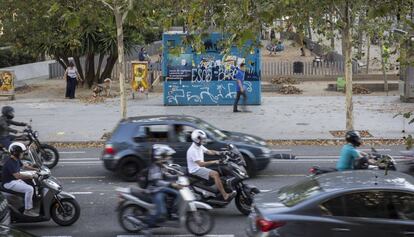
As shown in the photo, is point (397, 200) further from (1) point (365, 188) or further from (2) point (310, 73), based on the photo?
(2) point (310, 73)

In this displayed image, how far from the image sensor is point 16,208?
35.2 ft

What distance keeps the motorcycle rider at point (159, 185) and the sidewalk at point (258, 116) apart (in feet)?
35.3

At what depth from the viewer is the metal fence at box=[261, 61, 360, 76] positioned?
3606 centimetres

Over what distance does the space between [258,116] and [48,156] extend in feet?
33.5

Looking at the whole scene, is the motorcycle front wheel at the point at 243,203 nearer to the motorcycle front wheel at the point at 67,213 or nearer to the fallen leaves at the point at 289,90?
the motorcycle front wheel at the point at 67,213

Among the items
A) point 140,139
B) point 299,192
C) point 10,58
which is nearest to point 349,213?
point 299,192

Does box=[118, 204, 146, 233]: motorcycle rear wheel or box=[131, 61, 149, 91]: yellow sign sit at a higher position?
box=[131, 61, 149, 91]: yellow sign

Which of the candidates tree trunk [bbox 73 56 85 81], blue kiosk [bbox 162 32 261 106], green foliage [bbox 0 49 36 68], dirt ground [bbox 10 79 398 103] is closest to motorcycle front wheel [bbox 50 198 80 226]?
blue kiosk [bbox 162 32 261 106]

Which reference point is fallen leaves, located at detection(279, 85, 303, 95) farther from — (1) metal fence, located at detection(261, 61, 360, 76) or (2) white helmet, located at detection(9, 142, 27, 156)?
(2) white helmet, located at detection(9, 142, 27, 156)

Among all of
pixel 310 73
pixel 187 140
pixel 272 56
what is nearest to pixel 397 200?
pixel 187 140

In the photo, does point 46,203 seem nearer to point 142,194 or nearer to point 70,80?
point 142,194

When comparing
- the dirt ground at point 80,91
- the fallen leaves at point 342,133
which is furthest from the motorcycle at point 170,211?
the dirt ground at point 80,91

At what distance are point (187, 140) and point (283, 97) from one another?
1611cm

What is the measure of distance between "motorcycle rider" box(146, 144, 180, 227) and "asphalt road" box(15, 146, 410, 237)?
69 centimetres
